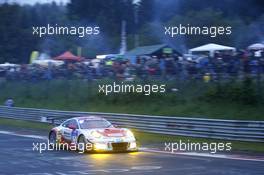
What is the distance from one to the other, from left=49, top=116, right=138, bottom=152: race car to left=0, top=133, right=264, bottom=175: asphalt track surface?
18.0 inches

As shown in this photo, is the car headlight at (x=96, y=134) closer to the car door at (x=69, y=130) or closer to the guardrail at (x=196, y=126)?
the car door at (x=69, y=130)

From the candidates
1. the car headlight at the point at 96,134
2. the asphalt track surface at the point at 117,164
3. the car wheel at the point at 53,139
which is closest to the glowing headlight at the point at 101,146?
the car headlight at the point at 96,134

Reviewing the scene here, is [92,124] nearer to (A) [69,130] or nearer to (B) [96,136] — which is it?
(A) [69,130]

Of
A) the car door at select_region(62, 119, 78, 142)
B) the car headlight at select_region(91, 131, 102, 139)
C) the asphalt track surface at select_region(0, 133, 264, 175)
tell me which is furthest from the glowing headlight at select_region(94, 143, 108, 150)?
the car door at select_region(62, 119, 78, 142)

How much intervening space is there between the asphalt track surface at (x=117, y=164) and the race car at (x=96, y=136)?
18.0 inches

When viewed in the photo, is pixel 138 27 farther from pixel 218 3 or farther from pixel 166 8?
pixel 218 3

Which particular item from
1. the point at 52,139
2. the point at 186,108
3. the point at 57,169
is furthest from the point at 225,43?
the point at 57,169

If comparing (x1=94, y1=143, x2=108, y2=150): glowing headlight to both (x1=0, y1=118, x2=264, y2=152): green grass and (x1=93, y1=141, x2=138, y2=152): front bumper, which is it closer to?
(x1=93, y1=141, x2=138, y2=152): front bumper

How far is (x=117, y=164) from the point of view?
46.3ft

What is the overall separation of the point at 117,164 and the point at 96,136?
3.47 metres

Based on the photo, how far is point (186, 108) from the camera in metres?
25.8

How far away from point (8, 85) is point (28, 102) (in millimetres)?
4477

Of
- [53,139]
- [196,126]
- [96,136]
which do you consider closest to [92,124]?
[96,136]

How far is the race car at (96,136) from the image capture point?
17.3m
